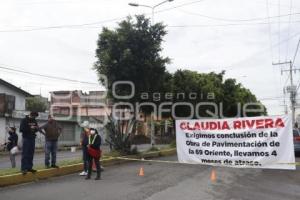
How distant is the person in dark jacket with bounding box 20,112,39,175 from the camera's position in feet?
41.3

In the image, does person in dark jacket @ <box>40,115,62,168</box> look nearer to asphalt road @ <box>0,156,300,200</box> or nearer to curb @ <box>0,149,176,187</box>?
curb @ <box>0,149,176,187</box>

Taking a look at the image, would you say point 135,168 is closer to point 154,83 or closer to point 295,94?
point 154,83

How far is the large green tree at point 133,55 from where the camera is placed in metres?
20.2

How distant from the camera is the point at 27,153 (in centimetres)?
1254

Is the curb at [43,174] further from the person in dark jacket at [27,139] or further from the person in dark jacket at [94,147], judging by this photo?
the person in dark jacket at [94,147]

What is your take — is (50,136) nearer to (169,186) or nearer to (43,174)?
(43,174)

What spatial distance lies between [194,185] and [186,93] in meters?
18.7

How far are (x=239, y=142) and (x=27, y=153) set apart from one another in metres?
6.27

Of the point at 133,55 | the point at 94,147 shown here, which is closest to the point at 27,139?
the point at 94,147

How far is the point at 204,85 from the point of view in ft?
110

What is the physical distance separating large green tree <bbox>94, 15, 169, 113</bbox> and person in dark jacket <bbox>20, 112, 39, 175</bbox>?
25.8 feet

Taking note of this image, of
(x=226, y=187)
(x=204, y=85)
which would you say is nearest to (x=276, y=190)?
(x=226, y=187)

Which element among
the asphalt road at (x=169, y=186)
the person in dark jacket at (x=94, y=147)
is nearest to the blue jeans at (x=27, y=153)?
the asphalt road at (x=169, y=186)

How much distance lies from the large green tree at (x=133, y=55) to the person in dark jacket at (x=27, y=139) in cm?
785
